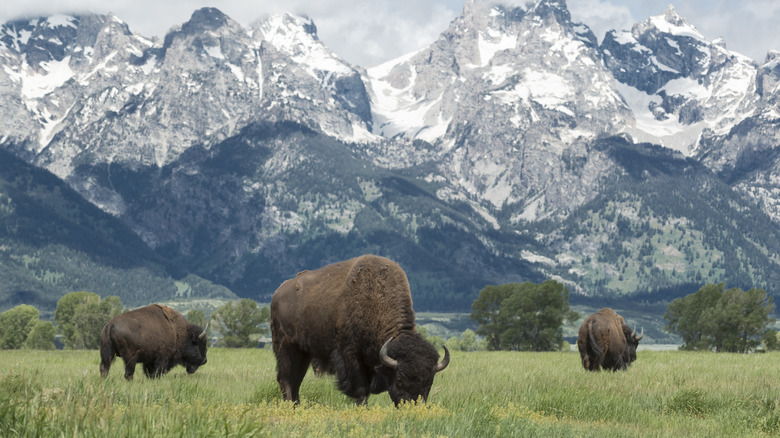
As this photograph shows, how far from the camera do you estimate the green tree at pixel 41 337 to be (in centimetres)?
11762

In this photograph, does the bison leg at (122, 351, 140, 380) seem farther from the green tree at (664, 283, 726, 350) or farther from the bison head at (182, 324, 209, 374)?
the green tree at (664, 283, 726, 350)

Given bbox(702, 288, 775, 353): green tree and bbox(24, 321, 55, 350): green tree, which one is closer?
bbox(702, 288, 775, 353): green tree


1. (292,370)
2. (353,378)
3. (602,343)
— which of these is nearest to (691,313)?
(602,343)

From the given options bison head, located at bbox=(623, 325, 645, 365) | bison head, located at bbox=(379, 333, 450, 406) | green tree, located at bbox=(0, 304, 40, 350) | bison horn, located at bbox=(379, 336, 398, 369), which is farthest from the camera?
green tree, located at bbox=(0, 304, 40, 350)

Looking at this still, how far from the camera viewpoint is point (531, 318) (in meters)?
94.9

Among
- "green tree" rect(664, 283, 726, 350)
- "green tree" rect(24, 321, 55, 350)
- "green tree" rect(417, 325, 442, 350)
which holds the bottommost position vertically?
"green tree" rect(24, 321, 55, 350)

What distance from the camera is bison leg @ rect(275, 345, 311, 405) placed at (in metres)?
14.3

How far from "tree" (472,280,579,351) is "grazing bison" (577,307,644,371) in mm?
67494

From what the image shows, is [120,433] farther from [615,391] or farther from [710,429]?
[615,391]

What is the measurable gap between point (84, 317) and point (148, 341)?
82130 millimetres

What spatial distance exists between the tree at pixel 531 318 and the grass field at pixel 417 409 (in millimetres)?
72764

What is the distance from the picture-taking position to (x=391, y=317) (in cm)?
1316

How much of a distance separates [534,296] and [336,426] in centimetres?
8827

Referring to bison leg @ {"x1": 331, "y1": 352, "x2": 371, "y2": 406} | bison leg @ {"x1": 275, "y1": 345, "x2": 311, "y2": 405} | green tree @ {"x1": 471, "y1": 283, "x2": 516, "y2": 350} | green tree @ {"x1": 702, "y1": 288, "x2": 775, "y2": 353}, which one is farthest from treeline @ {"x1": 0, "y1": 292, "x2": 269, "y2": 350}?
bison leg @ {"x1": 331, "y1": 352, "x2": 371, "y2": 406}
